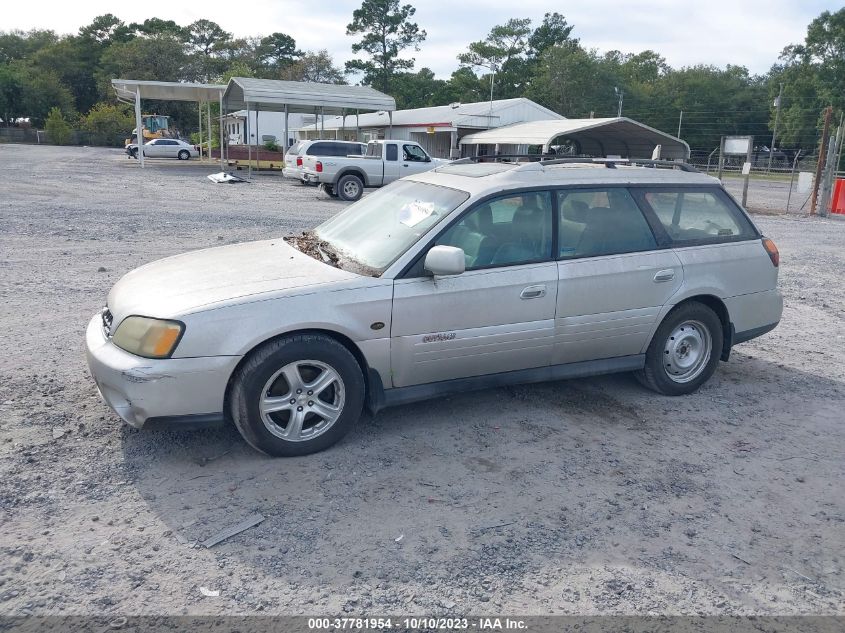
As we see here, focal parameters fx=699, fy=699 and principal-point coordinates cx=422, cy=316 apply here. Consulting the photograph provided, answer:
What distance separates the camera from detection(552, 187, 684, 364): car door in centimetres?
475

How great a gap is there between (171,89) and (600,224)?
31.9 m

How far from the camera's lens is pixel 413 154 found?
22750 mm

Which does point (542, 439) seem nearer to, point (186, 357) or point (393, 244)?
point (393, 244)

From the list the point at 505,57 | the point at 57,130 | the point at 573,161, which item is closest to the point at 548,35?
the point at 505,57

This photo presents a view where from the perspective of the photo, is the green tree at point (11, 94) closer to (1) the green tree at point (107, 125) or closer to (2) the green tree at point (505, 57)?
(1) the green tree at point (107, 125)

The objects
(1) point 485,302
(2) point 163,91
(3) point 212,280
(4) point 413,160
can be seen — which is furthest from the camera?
(2) point 163,91

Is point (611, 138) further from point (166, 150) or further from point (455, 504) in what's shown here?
point (166, 150)

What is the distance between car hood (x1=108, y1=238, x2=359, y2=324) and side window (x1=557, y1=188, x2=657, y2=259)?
5.23 feet

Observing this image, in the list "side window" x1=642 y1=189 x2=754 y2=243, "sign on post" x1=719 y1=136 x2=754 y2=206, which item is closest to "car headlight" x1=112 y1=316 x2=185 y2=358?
"side window" x1=642 y1=189 x2=754 y2=243

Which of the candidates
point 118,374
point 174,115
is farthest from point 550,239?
point 174,115

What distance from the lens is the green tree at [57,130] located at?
61719 millimetres

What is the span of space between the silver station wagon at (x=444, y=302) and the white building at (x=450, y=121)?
2857cm

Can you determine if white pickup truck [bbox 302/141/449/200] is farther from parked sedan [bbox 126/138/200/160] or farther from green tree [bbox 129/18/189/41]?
green tree [bbox 129/18/189/41]

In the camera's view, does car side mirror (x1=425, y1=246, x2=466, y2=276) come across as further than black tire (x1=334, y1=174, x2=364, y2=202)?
No
